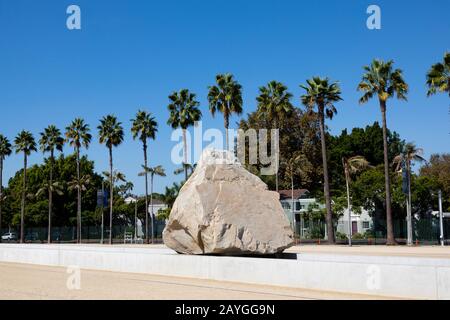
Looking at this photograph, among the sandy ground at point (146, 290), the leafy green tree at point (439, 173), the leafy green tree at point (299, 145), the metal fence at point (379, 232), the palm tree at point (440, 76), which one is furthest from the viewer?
the leafy green tree at point (299, 145)

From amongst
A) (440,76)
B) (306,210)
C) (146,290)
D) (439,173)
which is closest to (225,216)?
(146,290)

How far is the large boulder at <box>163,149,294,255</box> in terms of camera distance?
1825cm

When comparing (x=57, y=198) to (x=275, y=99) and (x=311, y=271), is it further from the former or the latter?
(x=311, y=271)

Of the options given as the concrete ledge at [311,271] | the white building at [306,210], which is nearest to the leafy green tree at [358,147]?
the white building at [306,210]

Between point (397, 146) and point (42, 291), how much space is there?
86695mm

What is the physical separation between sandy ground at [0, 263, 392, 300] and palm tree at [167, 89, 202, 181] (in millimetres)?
45268

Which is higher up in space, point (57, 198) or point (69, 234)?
point (57, 198)

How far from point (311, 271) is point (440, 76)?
33.3 m

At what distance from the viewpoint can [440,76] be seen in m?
42.0

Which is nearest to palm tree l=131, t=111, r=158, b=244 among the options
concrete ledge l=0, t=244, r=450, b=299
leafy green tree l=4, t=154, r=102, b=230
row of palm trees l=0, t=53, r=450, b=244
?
row of palm trees l=0, t=53, r=450, b=244

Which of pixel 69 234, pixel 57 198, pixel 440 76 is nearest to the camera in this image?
pixel 440 76

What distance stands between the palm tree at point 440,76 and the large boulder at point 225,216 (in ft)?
90.2

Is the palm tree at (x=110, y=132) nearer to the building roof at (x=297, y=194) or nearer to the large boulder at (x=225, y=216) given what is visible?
the building roof at (x=297, y=194)

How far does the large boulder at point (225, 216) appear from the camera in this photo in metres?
18.2
